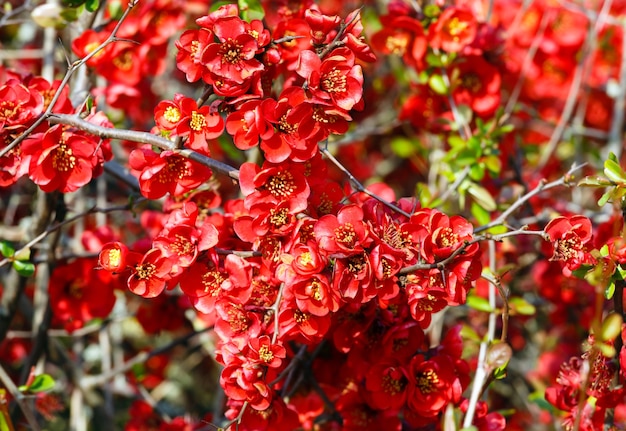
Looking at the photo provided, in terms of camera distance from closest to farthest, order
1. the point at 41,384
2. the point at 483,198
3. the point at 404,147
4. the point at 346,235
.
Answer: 1. the point at 346,235
2. the point at 41,384
3. the point at 483,198
4. the point at 404,147

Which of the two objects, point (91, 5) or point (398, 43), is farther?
point (398, 43)

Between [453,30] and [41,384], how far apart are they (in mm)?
1272

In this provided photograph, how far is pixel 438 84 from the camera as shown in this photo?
1836 mm

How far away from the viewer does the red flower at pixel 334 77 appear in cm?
115

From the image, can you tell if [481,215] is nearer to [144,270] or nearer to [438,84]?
[438,84]

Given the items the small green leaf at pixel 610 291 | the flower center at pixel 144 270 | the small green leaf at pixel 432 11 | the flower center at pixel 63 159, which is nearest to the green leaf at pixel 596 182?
the small green leaf at pixel 610 291

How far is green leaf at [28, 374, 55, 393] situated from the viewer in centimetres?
152

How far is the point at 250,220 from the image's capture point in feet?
3.93

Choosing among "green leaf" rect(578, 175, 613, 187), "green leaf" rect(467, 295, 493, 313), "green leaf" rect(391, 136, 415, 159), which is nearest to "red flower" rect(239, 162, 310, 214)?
"green leaf" rect(578, 175, 613, 187)

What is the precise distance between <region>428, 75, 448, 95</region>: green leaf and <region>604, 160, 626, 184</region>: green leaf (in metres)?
0.63

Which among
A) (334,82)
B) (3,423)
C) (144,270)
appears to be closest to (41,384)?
(3,423)

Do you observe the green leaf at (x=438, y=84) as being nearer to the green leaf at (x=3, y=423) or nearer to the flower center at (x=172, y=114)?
the flower center at (x=172, y=114)

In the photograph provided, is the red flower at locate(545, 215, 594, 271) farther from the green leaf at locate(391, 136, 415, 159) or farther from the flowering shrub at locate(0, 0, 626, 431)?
the green leaf at locate(391, 136, 415, 159)

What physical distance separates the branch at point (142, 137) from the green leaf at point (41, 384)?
1.93ft
